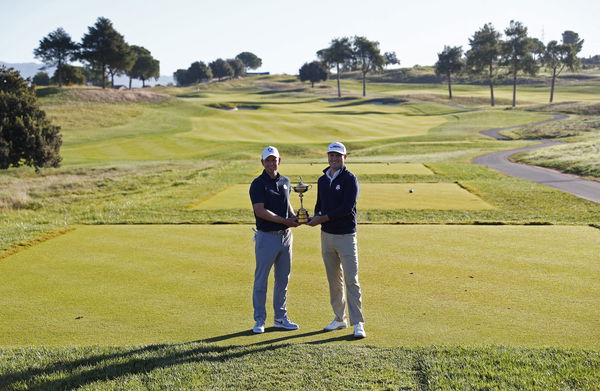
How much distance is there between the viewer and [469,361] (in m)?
6.14

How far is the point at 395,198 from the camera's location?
843 inches

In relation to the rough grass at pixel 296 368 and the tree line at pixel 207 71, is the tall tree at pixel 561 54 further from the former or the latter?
the rough grass at pixel 296 368

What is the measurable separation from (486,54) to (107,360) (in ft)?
359

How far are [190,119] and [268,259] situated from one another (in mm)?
59075

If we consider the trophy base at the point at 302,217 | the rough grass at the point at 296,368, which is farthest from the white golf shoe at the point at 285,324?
the trophy base at the point at 302,217

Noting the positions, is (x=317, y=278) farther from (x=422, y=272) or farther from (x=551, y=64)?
(x=551, y=64)

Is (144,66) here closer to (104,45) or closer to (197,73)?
(197,73)

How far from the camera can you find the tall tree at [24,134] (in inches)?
1423

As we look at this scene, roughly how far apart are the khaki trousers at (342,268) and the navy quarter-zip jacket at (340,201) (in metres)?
0.13

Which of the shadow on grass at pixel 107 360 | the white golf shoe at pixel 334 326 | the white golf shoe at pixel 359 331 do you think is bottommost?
the white golf shoe at pixel 334 326

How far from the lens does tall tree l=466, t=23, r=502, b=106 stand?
104 m

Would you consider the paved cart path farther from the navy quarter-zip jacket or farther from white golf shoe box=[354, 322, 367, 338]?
white golf shoe box=[354, 322, 367, 338]

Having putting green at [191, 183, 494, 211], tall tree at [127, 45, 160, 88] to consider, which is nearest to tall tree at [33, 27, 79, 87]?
tall tree at [127, 45, 160, 88]

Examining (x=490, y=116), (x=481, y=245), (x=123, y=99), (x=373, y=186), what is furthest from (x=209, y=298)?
(x=490, y=116)
